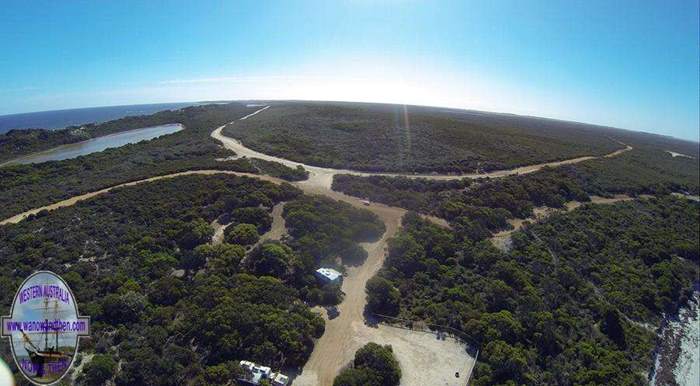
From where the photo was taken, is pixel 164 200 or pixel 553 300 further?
pixel 164 200

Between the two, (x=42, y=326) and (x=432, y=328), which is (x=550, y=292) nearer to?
(x=432, y=328)

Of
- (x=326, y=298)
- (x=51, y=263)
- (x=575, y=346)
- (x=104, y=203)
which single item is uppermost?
(x=104, y=203)

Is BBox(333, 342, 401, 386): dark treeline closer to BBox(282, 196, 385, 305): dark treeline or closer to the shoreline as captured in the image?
BBox(282, 196, 385, 305): dark treeline

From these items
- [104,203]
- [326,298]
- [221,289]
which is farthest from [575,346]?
[104,203]

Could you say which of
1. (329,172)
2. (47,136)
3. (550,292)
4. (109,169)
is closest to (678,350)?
(550,292)

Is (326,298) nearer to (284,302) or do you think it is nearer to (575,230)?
(284,302)

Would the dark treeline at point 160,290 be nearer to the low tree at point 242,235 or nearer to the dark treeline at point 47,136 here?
the low tree at point 242,235

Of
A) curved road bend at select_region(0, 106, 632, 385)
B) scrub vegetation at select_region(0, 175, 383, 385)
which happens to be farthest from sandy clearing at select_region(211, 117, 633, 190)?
scrub vegetation at select_region(0, 175, 383, 385)
